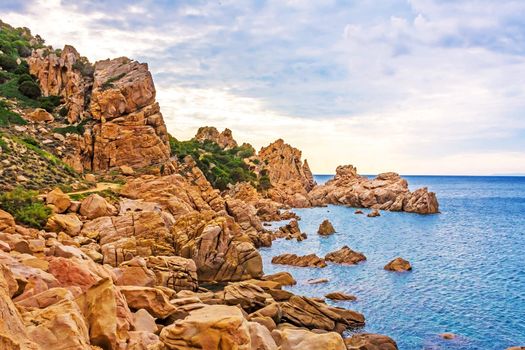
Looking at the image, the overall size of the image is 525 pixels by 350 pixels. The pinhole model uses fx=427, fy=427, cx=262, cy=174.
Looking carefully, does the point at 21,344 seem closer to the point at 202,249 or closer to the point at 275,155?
the point at 202,249

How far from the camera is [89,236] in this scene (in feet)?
124

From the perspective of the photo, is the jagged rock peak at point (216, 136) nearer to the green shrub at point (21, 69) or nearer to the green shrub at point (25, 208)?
the green shrub at point (21, 69)

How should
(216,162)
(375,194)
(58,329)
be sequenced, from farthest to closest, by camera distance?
(375,194) < (216,162) < (58,329)

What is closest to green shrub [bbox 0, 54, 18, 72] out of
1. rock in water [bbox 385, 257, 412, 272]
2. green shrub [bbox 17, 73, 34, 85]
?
green shrub [bbox 17, 73, 34, 85]

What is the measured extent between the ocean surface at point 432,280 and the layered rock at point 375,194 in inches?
995

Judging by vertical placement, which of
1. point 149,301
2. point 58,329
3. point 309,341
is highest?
point 58,329

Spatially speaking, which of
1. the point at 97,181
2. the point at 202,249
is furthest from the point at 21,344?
the point at 97,181

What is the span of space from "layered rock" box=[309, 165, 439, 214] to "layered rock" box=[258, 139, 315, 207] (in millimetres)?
6378

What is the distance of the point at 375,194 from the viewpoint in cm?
13588

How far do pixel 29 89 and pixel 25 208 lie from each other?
46.1m

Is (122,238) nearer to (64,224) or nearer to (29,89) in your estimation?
(64,224)

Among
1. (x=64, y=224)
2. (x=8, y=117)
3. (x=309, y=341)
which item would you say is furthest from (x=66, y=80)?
(x=309, y=341)

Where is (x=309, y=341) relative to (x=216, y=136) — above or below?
below

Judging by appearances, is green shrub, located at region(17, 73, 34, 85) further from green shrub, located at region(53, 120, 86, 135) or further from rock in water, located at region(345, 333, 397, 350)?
rock in water, located at region(345, 333, 397, 350)
